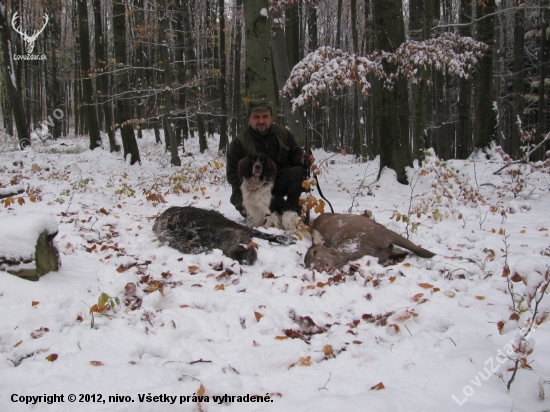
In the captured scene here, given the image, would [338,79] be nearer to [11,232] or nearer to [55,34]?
[11,232]

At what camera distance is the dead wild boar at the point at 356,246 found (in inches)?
134

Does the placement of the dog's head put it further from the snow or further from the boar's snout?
the snow

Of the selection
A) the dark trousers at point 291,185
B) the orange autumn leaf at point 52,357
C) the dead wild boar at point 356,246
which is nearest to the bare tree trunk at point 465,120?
the dark trousers at point 291,185

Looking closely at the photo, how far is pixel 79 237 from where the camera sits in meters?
4.07

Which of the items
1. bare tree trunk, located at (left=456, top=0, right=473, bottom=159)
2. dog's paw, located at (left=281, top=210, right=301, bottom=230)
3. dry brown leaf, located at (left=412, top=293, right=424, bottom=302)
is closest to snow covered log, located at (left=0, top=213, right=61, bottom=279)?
dog's paw, located at (left=281, top=210, right=301, bottom=230)

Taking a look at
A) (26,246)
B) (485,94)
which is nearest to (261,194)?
(26,246)

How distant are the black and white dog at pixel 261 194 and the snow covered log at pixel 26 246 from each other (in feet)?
7.80

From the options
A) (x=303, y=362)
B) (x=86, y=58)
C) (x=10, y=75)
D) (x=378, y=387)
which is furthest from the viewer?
(x=86, y=58)

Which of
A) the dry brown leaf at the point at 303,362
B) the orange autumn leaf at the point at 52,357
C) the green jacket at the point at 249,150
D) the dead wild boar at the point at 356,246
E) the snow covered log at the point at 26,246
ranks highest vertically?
the green jacket at the point at 249,150

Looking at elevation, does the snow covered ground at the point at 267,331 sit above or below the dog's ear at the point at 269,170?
below

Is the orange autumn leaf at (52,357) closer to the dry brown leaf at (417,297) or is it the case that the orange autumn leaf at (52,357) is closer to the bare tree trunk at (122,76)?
the dry brown leaf at (417,297)

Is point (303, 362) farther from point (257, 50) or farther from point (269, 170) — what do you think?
point (257, 50)

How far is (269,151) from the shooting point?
16.9 feet

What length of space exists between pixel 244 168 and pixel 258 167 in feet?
0.81
